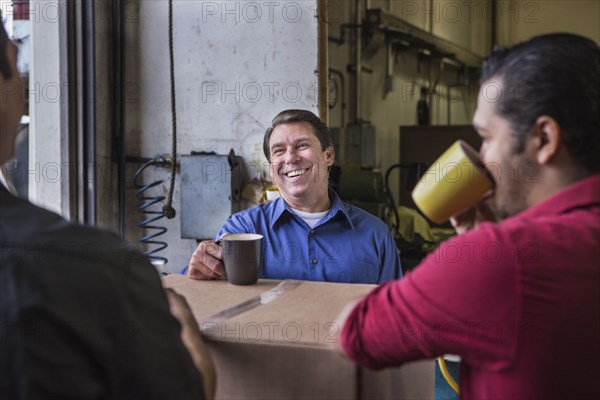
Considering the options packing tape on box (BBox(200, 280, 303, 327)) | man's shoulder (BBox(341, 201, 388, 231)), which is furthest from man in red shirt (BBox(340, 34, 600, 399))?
man's shoulder (BBox(341, 201, 388, 231))

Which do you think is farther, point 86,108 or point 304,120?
point 86,108

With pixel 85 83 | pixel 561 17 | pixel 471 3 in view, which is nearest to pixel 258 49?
pixel 85 83

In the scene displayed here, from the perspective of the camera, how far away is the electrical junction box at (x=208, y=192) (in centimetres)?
268

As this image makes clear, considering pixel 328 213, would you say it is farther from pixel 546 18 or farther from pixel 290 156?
pixel 546 18

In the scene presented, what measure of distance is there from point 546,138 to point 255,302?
641mm

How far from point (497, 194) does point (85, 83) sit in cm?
220

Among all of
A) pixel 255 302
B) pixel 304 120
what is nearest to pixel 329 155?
pixel 304 120

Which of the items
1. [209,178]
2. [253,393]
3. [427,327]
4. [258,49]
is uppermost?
[258,49]

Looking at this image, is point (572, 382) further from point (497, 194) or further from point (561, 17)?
point (561, 17)

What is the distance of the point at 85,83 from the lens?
268cm

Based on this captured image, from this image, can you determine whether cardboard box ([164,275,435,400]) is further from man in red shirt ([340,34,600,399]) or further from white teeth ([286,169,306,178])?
white teeth ([286,169,306,178])

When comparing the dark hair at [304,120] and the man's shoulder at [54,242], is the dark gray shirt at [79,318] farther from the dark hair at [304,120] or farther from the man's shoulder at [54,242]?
the dark hair at [304,120]

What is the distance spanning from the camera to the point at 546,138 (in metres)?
0.85

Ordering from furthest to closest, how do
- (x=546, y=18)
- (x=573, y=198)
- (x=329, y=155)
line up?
(x=546, y=18), (x=329, y=155), (x=573, y=198)
